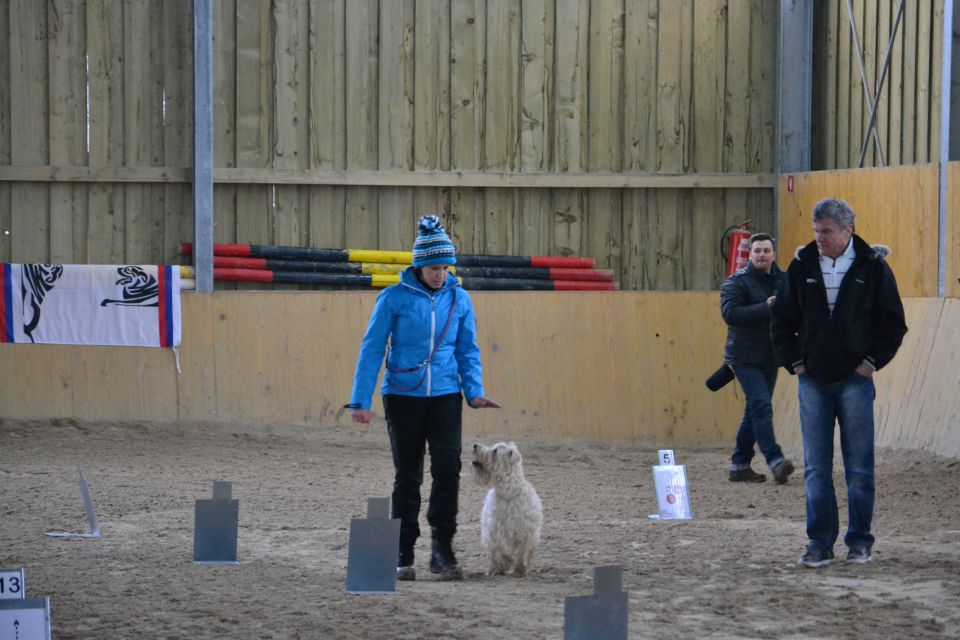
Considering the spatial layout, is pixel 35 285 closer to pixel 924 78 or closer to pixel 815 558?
pixel 924 78

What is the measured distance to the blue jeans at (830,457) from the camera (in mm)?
6852

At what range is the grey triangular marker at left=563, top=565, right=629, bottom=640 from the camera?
4922mm

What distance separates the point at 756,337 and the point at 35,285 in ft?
21.2

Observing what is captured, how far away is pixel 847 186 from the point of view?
1258 cm

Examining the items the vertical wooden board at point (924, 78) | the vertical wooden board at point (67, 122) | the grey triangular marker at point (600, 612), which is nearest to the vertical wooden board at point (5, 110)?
the vertical wooden board at point (67, 122)

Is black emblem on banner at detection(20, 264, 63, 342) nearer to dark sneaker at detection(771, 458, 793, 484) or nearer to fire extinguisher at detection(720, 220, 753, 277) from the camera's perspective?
fire extinguisher at detection(720, 220, 753, 277)

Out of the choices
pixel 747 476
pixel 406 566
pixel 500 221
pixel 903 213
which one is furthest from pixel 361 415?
pixel 500 221

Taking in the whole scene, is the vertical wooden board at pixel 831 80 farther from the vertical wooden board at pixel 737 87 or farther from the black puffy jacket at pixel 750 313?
the black puffy jacket at pixel 750 313

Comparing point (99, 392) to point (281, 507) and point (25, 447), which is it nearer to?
point (25, 447)

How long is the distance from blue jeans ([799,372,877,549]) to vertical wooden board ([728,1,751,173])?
25.0ft

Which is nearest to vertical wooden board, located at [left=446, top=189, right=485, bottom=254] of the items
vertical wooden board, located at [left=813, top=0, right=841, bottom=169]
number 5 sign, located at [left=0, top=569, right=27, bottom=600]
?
vertical wooden board, located at [left=813, top=0, right=841, bottom=169]

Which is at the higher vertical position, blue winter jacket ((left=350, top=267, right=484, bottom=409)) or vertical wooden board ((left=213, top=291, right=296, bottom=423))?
blue winter jacket ((left=350, top=267, right=484, bottom=409))

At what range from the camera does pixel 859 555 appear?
6.95 meters

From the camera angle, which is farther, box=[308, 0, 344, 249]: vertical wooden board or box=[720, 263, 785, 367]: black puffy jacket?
box=[308, 0, 344, 249]: vertical wooden board
